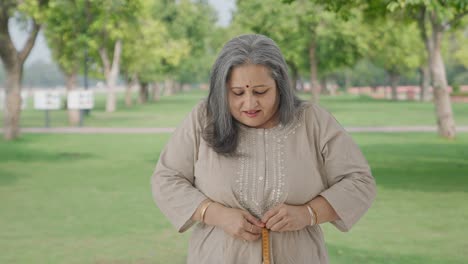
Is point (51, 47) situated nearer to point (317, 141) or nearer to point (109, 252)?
point (109, 252)

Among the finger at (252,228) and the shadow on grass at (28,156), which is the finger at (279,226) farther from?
the shadow on grass at (28,156)

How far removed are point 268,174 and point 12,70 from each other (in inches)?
822

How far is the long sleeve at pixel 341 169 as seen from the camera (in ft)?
10.3

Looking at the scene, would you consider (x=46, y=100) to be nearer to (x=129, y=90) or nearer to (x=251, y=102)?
(x=251, y=102)

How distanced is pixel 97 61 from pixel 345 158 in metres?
46.3

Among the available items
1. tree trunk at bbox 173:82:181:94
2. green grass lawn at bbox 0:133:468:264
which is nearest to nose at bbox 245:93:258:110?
green grass lawn at bbox 0:133:468:264

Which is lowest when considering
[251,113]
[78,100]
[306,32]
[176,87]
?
[176,87]

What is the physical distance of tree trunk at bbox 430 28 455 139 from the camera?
21953mm

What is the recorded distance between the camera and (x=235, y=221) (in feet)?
10.0

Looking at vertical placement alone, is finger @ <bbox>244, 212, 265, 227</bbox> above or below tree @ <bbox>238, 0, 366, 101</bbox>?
below

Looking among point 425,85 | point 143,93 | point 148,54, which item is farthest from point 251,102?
point 425,85

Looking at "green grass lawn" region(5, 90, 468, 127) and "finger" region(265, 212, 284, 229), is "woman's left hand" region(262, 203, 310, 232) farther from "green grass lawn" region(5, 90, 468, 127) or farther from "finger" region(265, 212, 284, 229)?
"green grass lawn" region(5, 90, 468, 127)

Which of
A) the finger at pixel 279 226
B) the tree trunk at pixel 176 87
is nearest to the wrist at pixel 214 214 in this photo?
the finger at pixel 279 226

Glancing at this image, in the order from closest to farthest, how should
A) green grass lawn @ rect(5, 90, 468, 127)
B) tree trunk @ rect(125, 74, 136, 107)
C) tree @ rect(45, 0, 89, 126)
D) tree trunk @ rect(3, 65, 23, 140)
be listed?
1. tree trunk @ rect(3, 65, 23, 140)
2. green grass lawn @ rect(5, 90, 468, 127)
3. tree @ rect(45, 0, 89, 126)
4. tree trunk @ rect(125, 74, 136, 107)
